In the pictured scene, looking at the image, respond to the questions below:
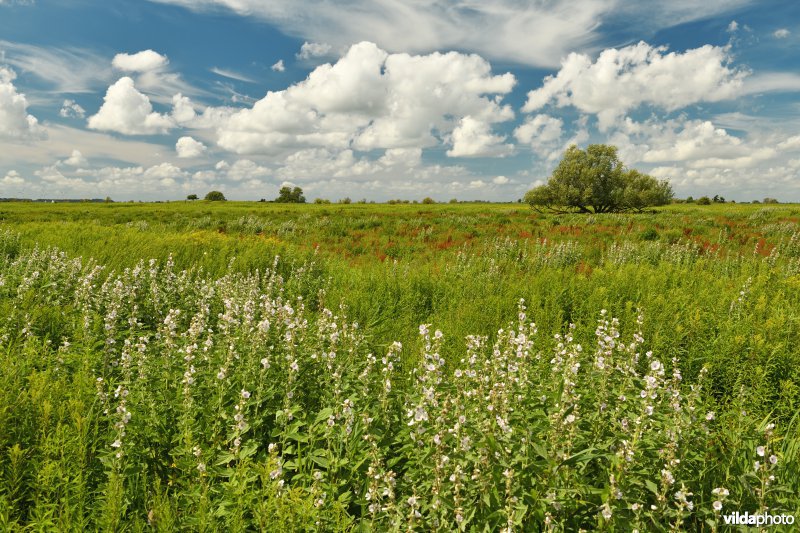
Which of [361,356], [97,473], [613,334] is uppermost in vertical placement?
[613,334]

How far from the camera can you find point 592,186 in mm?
51812

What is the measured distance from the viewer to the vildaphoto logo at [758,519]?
9.21 feet

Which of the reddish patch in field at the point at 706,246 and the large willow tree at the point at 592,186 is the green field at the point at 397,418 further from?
the large willow tree at the point at 592,186

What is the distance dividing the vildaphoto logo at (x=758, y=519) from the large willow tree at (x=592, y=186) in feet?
172

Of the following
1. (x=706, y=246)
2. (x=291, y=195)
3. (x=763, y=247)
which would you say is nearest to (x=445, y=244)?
(x=706, y=246)

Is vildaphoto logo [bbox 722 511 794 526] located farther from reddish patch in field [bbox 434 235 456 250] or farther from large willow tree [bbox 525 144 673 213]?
large willow tree [bbox 525 144 673 213]

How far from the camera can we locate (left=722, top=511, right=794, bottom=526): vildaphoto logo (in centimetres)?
281

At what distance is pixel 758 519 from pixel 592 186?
5462 centimetres

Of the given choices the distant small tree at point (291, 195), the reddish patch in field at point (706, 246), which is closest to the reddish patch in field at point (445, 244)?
the reddish patch in field at point (706, 246)

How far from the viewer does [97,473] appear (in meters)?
3.64

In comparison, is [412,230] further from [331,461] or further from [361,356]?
[331,461]

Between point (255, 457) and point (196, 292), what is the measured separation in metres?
5.66

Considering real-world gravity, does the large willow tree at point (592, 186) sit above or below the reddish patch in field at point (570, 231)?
above

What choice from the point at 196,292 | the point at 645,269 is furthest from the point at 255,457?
the point at 645,269
